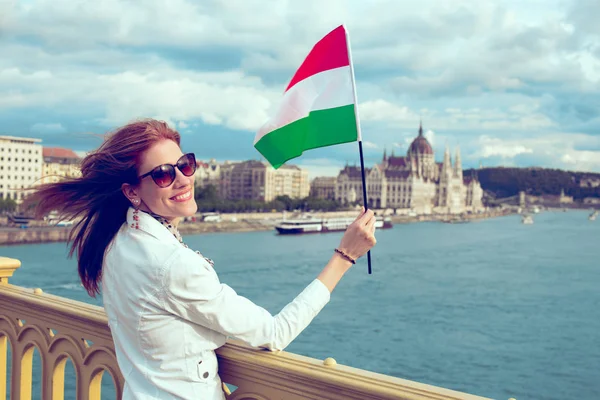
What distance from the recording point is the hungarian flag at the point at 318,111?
3.75 ft

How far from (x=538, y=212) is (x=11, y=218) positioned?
5782 centimetres

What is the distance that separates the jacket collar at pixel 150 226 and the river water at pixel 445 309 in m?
6.67

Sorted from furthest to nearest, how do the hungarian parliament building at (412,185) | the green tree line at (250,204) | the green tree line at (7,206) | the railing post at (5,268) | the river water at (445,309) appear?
1. the hungarian parliament building at (412,185)
2. the green tree line at (250,204)
3. the green tree line at (7,206)
4. the river water at (445,309)
5. the railing post at (5,268)

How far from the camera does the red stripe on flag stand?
3.75 ft

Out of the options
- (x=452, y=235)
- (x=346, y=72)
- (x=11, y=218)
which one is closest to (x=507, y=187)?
(x=452, y=235)

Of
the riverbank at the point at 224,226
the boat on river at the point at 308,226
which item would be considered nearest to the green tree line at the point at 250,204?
the riverbank at the point at 224,226

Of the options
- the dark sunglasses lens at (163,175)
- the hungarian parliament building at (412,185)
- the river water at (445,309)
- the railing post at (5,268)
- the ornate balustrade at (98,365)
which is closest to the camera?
the ornate balustrade at (98,365)

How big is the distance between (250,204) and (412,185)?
20.3m

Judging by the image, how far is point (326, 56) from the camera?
46.0 inches

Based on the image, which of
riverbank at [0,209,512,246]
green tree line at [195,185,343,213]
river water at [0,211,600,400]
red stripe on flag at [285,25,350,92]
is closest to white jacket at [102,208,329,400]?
red stripe on flag at [285,25,350,92]

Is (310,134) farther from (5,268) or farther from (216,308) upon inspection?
(5,268)

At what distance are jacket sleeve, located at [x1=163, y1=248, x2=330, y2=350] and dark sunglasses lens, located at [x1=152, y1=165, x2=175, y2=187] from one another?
118mm

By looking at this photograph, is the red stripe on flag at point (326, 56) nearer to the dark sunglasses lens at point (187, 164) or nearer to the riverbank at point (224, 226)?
the dark sunglasses lens at point (187, 164)

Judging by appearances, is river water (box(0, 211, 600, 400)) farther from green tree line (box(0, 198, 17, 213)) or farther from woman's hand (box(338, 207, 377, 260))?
woman's hand (box(338, 207, 377, 260))
